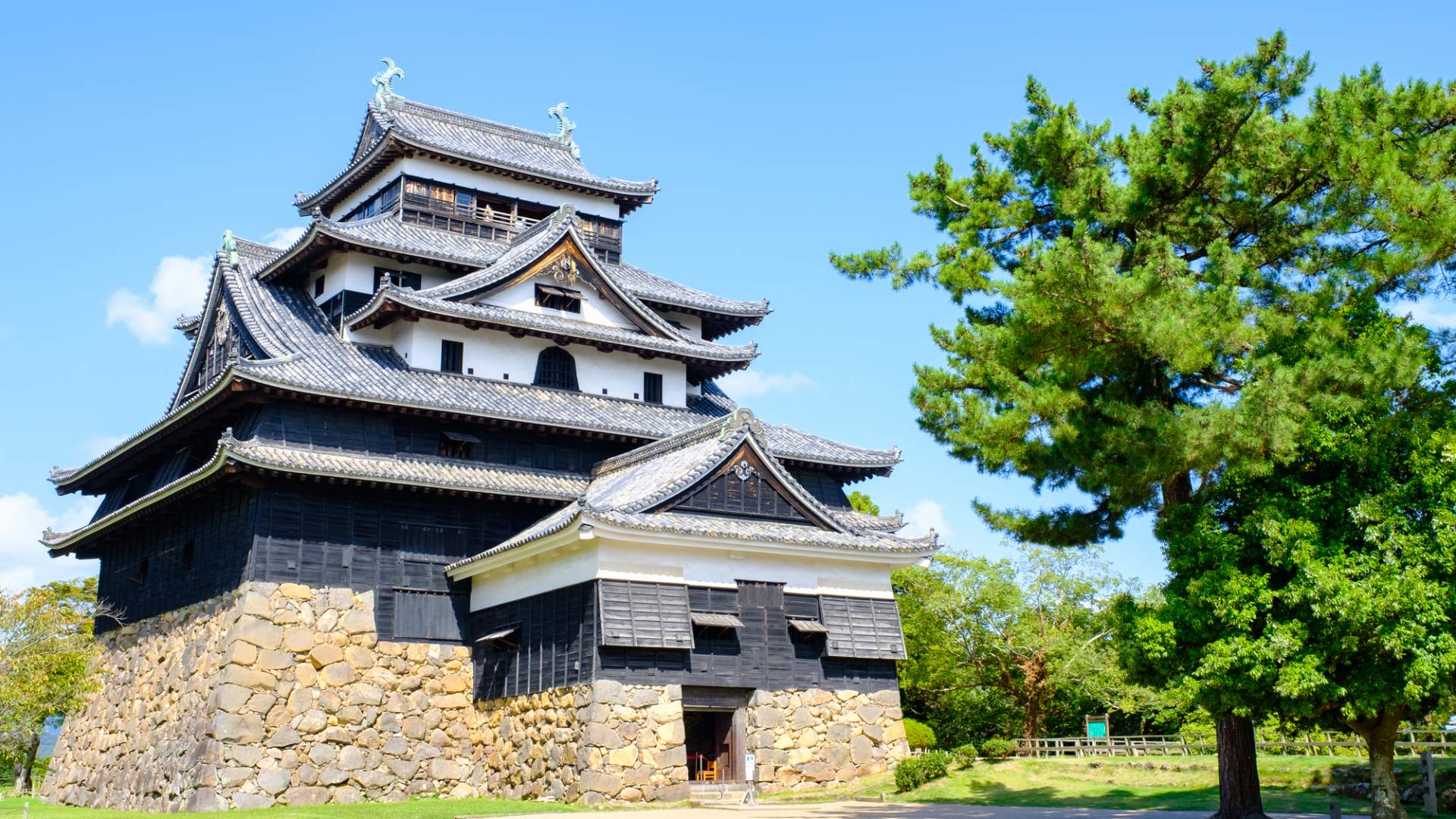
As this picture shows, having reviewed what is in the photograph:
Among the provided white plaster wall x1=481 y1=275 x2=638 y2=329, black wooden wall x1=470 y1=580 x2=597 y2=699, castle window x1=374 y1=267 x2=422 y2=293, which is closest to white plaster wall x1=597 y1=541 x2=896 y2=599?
black wooden wall x1=470 y1=580 x2=597 y2=699

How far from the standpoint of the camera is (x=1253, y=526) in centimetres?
1897

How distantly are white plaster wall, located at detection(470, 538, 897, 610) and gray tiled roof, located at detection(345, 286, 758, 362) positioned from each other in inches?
267

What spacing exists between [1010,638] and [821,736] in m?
17.4

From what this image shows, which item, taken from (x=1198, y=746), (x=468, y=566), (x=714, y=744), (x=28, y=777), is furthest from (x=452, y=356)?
(x=28, y=777)

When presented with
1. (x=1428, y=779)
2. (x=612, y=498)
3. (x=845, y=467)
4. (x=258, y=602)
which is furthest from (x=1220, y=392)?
(x=258, y=602)

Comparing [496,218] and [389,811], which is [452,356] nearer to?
[496,218]

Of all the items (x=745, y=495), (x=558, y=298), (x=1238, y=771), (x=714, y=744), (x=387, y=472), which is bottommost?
(x=1238, y=771)

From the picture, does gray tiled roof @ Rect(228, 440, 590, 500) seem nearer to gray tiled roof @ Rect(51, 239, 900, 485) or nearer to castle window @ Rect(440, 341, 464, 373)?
gray tiled roof @ Rect(51, 239, 900, 485)

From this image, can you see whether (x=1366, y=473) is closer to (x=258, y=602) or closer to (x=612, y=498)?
(x=612, y=498)

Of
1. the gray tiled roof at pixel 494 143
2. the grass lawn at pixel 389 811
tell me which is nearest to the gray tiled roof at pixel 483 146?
the gray tiled roof at pixel 494 143

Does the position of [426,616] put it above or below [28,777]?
above

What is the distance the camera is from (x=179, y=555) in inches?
1249

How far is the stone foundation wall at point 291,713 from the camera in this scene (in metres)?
26.6

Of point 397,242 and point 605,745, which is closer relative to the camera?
point 605,745
